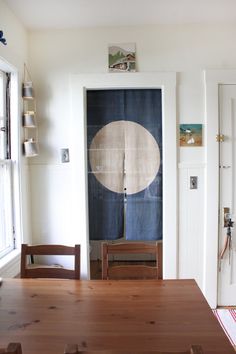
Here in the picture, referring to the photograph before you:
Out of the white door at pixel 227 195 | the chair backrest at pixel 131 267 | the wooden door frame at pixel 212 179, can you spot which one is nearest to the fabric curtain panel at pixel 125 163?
the wooden door frame at pixel 212 179

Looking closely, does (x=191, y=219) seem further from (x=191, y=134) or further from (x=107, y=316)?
(x=107, y=316)

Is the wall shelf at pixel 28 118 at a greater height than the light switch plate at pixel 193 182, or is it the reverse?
the wall shelf at pixel 28 118

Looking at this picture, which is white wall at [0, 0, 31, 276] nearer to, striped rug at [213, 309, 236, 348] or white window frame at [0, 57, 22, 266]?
white window frame at [0, 57, 22, 266]

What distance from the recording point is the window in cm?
246

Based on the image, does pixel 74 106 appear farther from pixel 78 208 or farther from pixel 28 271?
pixel 28 271

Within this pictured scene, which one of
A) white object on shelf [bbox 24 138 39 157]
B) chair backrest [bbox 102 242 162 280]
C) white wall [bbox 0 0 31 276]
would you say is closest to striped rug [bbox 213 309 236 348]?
chair backrest [bbox 102 242 162 280]

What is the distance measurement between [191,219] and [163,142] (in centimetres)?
77

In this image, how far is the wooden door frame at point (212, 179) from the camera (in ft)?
8.79

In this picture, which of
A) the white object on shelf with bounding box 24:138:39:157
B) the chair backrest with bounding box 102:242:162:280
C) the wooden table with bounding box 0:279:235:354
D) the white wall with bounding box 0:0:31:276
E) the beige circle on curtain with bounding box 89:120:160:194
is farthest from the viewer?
the beige circle on curtain with bounding box 89:120:160:194

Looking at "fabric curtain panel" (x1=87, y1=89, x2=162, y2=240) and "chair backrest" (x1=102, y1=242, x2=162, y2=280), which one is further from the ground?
"fabric curtain panel" (x1=87, y1=89, x2=162, y2=240)

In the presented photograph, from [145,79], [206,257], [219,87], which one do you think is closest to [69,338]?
[206,257]

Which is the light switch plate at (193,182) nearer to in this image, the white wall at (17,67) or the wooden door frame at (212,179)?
the wooden door frame at (212,179)

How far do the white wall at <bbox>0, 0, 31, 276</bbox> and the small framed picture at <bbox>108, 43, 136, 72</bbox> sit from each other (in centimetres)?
79

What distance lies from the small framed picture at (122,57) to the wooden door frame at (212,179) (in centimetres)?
68
